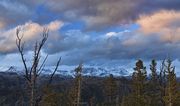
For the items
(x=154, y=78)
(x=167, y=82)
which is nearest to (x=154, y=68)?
(x=154, y=78)

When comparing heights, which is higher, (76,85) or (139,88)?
(76,85)

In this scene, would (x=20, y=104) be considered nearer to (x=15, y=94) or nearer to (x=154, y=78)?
(x=15, y=94)

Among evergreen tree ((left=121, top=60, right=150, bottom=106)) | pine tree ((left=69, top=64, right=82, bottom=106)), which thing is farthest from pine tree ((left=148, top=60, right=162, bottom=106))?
pine tree ((left=69, top=64, right=82, bottom=106))

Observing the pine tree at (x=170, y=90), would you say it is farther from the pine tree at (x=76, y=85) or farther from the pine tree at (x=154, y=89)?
the pine tree at (x=76, y=85)

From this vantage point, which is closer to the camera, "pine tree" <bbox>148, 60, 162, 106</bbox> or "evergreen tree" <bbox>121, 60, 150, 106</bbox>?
"evergreen tree" <bbox>121, 60, 150, 106</bbox>

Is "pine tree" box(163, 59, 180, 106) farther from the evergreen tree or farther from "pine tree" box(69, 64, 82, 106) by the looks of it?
"pine tree" box(69, 64, 82, 106)

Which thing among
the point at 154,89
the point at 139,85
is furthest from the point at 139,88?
the point at 154,89

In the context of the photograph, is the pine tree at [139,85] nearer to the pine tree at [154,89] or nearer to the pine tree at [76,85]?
the pine tree at [154,89]

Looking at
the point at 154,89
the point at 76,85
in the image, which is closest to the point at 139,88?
the point at 154,89

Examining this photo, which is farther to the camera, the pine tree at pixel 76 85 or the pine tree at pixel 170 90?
the pine tree at pixel 76 85

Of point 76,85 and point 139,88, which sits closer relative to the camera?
point 139,88

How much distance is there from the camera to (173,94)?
203ft

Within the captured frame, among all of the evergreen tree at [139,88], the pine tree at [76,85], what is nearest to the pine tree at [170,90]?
the evergreen tree at [139,88]

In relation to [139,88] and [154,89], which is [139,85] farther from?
[154,89]
